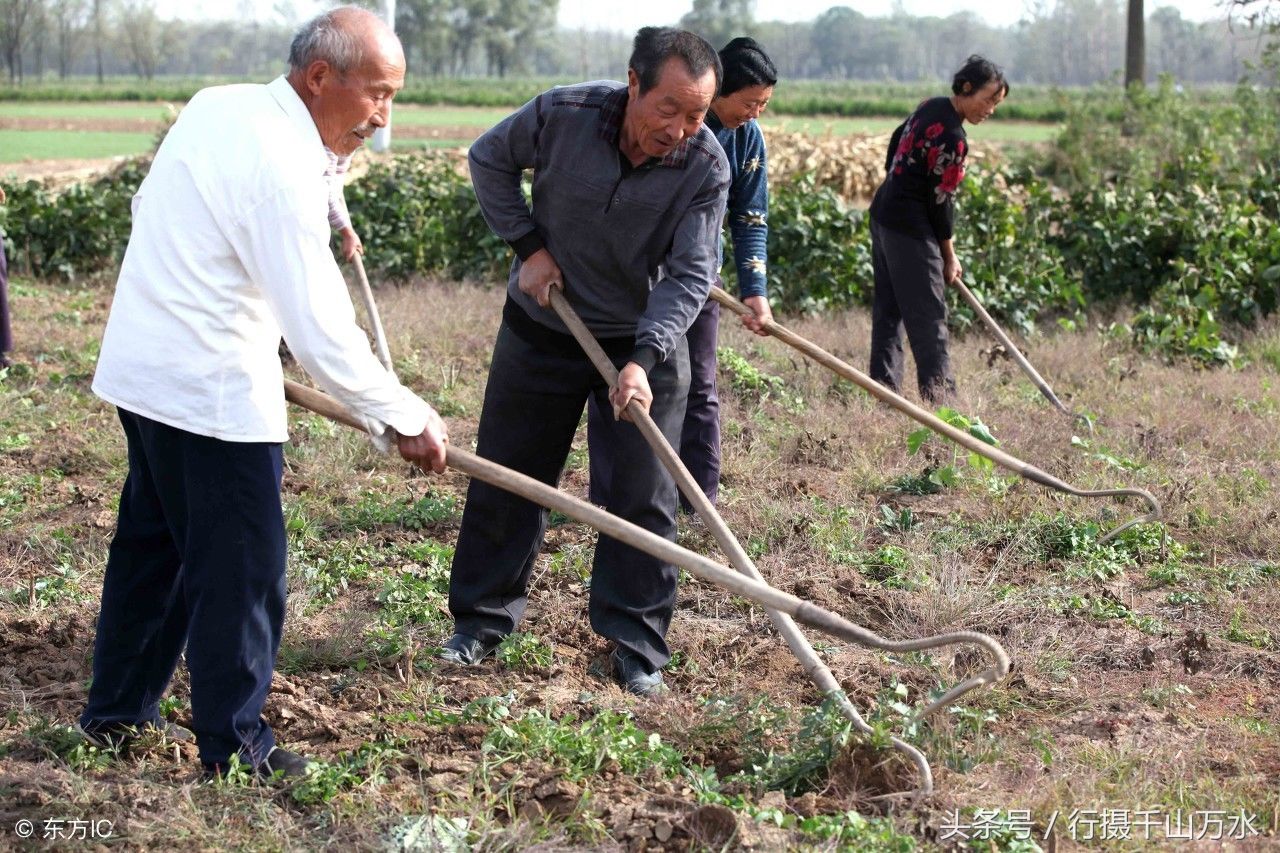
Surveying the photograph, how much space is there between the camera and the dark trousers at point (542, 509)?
12.3ft

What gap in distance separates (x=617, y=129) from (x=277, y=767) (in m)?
1.87

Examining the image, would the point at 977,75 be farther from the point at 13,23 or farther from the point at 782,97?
the point at 13,23

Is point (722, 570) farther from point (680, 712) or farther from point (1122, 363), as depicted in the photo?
point (1122, 363)

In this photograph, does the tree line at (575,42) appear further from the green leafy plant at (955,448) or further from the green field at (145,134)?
the green leafy plant at (955,448)

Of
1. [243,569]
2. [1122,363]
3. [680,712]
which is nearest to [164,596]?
[243,569]

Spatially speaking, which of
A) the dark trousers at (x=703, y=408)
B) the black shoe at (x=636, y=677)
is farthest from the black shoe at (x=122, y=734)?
the dark trousers at (x=703, y=408)

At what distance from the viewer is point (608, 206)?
3.56 meters

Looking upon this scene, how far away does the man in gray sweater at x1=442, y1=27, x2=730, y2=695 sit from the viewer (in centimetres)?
352

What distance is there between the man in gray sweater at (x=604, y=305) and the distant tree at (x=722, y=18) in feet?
209

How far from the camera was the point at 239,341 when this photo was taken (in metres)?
2.74

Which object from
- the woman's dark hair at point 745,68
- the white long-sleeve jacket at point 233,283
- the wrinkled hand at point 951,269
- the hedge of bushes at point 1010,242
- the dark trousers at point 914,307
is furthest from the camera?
the hedge of bushes at point 1010,242

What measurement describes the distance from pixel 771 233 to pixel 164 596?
6.74 meters

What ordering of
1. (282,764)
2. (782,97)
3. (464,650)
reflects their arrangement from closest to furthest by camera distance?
(282,764) → (464,650) → (782,97)

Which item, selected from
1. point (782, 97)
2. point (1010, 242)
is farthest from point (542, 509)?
point (782, 97)
